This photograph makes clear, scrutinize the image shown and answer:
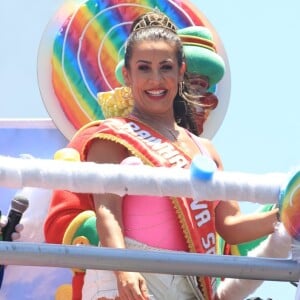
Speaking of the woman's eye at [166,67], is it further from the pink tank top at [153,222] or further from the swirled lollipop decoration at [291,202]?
the swirled lollipop decoration at [291,202]

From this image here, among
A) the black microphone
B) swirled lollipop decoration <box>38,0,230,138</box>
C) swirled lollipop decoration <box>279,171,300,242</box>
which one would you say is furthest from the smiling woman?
swirled lollipop decoration <box>38,0,230,138</box>

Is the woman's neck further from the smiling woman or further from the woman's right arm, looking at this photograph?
the woman's right arm

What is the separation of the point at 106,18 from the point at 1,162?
2315 mm

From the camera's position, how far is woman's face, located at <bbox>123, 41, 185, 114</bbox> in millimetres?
2664

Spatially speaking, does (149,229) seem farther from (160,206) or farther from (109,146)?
(109,146)

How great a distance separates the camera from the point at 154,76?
2.66 m

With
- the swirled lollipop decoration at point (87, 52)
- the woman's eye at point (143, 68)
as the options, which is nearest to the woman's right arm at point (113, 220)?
the woman's eye at point (143, 68)

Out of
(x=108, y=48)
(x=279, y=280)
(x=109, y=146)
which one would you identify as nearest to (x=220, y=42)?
(x=108, y=48)

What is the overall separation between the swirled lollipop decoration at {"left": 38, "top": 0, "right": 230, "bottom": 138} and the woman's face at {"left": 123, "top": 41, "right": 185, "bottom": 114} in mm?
1281

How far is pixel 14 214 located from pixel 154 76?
3.10 feet

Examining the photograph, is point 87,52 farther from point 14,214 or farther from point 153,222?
point 153,222

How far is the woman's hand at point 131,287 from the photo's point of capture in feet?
7.17

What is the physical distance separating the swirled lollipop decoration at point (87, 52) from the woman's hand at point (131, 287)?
1.82 meters

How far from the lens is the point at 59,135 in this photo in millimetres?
4008
